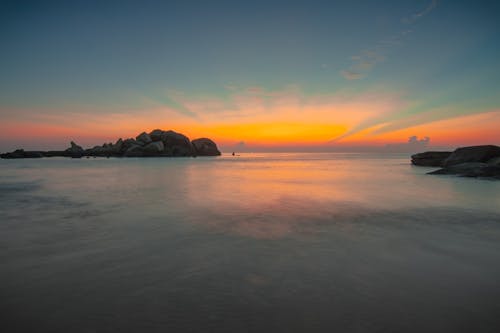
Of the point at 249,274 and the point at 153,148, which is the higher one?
the point at 153,148

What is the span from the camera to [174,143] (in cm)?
10619

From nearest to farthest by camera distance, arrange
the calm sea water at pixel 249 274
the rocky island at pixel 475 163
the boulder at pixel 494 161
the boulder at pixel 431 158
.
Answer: the calm sea water at pixel 249 274 < the rocky island at pixel 475 163 < the boulder at pixel 494 161 < the boulder at pixel 431 158

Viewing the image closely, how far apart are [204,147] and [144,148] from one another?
30.0 meters

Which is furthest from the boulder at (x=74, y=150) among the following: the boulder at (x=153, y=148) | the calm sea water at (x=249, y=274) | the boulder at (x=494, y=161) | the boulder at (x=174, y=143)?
the boulder at (x=494, y=161)

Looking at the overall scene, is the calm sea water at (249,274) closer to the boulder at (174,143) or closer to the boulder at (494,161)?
the boulder at (494,161)

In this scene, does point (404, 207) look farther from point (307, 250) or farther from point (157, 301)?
point (157, 301)

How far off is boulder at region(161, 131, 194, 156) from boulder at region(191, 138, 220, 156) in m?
9.79

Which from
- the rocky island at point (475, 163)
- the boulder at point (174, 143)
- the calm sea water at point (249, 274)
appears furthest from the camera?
the boulder at point (174, 143)

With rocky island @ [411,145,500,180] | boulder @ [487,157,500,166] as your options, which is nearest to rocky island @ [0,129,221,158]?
rocky island @ [411,145,500,180]

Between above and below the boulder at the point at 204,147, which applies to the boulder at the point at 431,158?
below

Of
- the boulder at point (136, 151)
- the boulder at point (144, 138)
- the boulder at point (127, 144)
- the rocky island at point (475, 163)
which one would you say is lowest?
the rocky island at point (475, 163)

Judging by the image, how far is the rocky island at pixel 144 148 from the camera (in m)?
98.6

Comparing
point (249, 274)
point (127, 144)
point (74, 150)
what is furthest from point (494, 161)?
point (74, 150)

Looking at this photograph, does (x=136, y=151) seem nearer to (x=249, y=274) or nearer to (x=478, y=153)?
(x=478, y=153)
